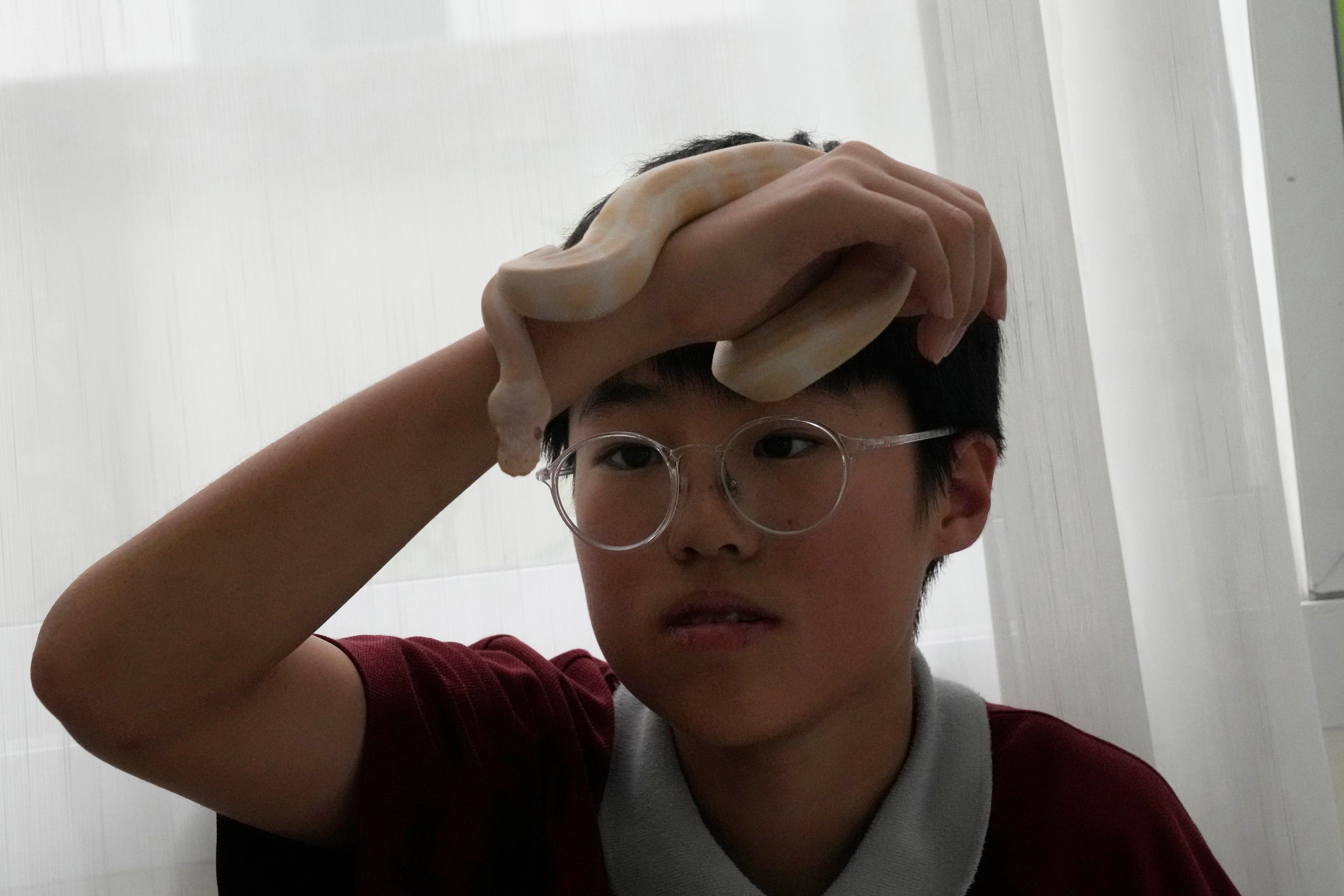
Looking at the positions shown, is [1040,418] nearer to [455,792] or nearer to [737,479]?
[737,479]

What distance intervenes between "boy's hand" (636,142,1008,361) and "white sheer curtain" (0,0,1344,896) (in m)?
0.44

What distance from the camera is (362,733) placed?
0.85 m

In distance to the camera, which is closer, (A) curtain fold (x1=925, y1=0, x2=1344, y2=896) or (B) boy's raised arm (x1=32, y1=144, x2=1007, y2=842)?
(B) boy's raised arm (x1=32, y1=144, x2=1007, y2=842)

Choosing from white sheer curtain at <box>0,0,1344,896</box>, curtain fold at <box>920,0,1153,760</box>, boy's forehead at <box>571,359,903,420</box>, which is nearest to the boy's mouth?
boy's forehead at <box>571,359,903,420</box>

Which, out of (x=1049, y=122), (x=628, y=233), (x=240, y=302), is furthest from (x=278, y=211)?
(x=1049, y=122)

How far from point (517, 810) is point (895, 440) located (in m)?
0.43

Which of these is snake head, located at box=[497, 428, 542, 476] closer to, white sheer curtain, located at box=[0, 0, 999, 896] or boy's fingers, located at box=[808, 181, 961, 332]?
boy's fingers, located at box=[808, 181, 961, 332]

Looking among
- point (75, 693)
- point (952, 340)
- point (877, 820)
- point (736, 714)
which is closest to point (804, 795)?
point (877, 820)

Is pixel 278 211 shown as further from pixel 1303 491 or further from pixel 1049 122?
pixel 1303 491

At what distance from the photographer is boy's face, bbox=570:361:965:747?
76cm

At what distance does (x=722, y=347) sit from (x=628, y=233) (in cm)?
12

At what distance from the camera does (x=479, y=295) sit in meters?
1.08

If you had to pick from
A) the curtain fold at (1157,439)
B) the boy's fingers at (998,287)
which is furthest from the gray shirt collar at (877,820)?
the boy's fingers at (998,287)

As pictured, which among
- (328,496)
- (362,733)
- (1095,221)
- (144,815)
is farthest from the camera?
(1095,221)
